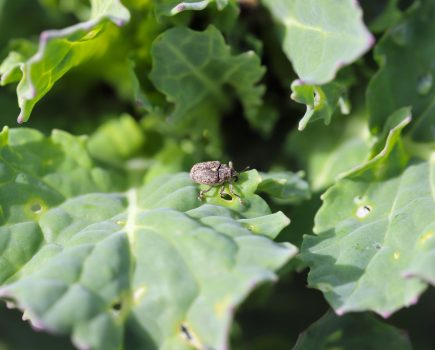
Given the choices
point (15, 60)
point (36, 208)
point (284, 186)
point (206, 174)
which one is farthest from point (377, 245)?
point (15, 60)

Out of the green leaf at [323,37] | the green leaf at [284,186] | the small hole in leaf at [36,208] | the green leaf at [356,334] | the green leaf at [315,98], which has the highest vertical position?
the green leaf at [323,37]

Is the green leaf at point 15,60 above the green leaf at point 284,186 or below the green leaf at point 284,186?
above

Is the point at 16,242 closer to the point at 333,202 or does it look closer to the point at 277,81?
the point at 333,202

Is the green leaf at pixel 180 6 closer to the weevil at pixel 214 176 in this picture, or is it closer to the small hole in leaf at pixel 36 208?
the weevil at pixel 214 176

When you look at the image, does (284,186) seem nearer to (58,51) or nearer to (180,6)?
(180,6)

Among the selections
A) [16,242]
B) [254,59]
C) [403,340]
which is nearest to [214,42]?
[254,59]

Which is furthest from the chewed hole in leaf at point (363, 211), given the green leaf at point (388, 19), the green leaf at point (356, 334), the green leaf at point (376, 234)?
the green leaf at point (388, 19)
